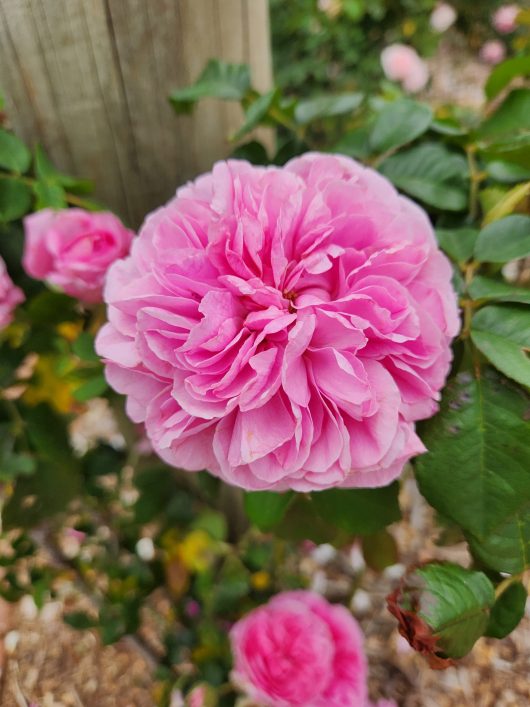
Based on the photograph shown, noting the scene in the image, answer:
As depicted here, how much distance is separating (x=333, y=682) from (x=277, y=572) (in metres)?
0.36

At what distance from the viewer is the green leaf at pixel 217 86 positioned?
0.56 meters

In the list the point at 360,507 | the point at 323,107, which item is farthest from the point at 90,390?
the point at 323,107

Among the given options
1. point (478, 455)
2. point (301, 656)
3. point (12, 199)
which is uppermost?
point (12, 199)

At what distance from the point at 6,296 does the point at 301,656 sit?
54 centimetres

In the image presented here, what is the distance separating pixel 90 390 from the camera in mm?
618

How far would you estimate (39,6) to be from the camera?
51cm

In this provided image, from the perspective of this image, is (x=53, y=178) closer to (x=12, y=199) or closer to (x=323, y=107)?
(x=12, y=199)

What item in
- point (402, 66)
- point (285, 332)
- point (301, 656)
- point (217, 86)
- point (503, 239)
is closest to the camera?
point (285, 332)

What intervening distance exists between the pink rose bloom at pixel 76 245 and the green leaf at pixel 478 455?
0.35 m

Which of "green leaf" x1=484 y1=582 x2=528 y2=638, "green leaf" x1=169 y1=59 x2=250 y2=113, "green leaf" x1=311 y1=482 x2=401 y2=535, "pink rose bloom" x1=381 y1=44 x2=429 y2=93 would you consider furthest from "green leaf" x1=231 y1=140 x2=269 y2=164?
"pink rose bloom" x1=381 y1=44 x2=429 y2=93

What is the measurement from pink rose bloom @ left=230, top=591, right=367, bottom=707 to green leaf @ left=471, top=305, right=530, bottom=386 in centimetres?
47

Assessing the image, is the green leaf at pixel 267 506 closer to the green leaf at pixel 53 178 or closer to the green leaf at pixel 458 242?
the green leaf at pixel 458 242

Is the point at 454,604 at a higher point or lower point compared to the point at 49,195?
lower

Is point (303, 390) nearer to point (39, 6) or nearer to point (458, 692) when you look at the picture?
point (39, 6)
